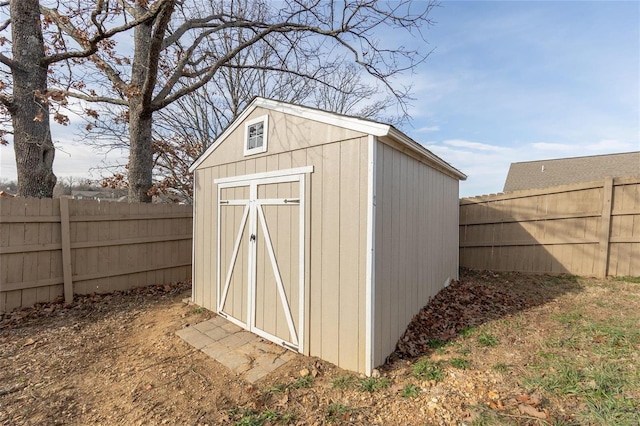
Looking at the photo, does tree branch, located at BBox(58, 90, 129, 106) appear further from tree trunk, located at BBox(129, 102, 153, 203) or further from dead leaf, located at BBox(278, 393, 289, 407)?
dead leaf, located at BBox(278, 393, 289, 407)

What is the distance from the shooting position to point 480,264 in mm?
7098

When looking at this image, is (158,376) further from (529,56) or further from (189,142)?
(189,142)

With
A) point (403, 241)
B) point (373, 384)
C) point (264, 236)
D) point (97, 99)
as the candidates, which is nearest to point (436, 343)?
point (373, 384)

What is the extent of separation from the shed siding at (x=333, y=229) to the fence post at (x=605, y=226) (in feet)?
19.1

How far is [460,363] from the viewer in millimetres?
2873

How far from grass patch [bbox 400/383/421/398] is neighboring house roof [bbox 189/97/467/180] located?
94.9 inches

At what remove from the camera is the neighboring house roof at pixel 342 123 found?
9.11 ft

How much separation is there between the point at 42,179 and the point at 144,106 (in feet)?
8.08

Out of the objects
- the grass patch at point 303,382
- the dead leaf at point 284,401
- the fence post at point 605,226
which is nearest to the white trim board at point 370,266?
the grass patch at point 303,382

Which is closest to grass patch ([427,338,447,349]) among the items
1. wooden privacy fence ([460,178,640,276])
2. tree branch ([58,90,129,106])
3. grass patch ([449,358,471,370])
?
grass patch ([449,358,471,370])

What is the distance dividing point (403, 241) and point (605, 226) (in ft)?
16.4

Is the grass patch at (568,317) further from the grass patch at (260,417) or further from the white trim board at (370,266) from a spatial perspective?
the grass patch at (260,417)

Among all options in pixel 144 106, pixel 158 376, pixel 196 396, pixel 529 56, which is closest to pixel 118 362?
pixel 158 376

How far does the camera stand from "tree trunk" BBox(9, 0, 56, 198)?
526 centimetres
